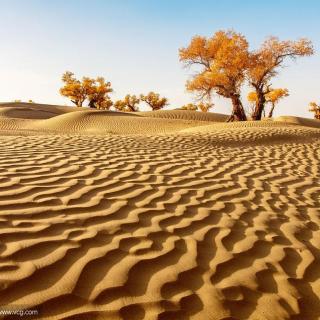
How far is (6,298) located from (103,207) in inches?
68.3

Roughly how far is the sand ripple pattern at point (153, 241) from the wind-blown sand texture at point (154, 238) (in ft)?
0.04

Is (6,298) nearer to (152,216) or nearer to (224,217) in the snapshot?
(152,216)

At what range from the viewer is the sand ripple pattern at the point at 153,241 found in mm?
2490

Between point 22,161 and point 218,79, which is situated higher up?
point 218,79

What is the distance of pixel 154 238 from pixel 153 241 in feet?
0.20

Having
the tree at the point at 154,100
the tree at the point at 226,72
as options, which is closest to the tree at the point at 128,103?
the tree at the point at 154,100

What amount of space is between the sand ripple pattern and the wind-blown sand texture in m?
0.01

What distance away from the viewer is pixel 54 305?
2309 mm

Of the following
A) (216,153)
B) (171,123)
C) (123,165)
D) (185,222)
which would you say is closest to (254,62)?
(171,123)

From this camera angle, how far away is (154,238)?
3383 mm

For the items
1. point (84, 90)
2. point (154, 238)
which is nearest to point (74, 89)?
point (84, 90)

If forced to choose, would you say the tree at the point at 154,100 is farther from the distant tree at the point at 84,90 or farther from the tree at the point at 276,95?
the tree at the point at 276,95

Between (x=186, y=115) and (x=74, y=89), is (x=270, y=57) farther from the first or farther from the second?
(x=74, y=89)

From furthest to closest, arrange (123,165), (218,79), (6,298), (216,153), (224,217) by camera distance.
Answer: (218,79) → (216,153) → (123,165) → (224,217) → (6,298)
